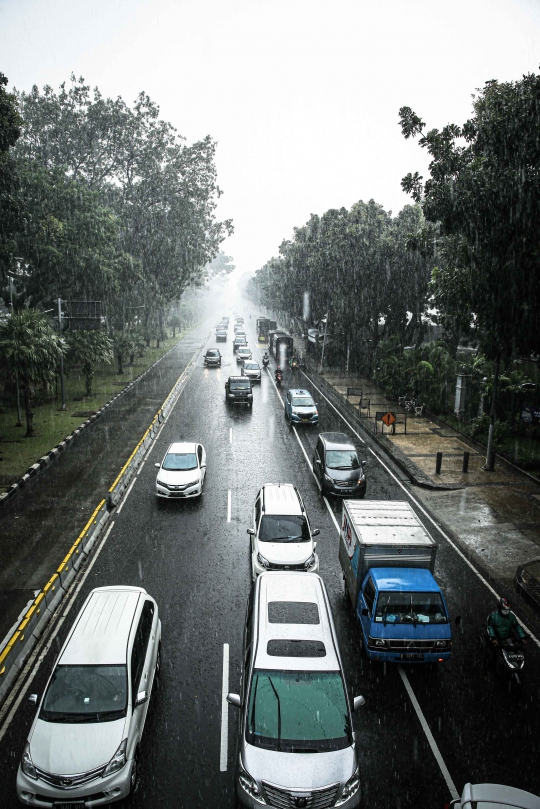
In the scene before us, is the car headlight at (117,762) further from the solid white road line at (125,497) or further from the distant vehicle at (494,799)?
the solid white road line at (125,497)

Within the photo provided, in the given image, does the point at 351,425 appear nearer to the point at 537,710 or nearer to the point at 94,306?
the point at 94,306

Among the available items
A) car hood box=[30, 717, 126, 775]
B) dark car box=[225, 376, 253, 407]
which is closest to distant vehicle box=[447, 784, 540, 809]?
car hood box=[30, 717, 126, 775]

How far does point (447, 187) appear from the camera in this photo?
15.6m

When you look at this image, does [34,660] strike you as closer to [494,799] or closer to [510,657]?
[494,799]

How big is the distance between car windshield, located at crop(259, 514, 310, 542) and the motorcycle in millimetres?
4798

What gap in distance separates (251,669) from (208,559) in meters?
6.11

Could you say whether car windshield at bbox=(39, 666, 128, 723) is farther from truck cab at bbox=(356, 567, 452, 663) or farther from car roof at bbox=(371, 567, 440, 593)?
car roof at bbox=(371, 567, 440, 593)

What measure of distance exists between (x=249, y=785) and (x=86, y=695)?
2536 mm

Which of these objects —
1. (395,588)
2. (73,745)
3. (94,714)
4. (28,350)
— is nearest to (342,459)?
(395,588)

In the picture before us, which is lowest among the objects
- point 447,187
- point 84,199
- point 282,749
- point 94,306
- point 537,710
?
point 537,710

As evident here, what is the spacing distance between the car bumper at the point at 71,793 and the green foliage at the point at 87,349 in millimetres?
29082

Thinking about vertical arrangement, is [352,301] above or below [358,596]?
above

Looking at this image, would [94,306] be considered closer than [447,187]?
No

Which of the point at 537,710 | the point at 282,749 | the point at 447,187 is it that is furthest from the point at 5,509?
the point at 447,187
